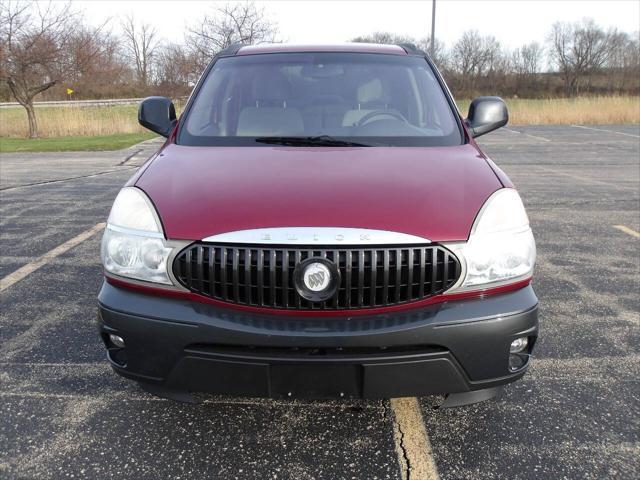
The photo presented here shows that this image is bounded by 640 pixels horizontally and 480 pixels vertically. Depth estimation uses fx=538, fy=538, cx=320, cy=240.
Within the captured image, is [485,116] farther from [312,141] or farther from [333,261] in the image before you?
[333,261]

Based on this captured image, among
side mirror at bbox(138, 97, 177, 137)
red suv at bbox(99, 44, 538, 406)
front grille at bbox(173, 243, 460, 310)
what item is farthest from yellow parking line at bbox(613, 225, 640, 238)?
side mirror at bbox(138, 97, 177, 137)

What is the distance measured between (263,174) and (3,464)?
1637mm

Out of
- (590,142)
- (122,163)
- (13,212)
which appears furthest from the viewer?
(590,142)

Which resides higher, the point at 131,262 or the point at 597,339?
the point at 131,262

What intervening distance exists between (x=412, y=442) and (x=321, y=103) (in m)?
1.99

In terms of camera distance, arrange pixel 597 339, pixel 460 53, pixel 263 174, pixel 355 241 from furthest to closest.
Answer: pixel 460 53
pixel 597 339
pixel 263 174
pixel 355 241

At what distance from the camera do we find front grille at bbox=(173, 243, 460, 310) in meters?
2.02

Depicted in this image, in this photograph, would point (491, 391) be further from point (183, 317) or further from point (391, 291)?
point (183, 317)

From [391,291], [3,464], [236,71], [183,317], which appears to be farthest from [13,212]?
[391,291]

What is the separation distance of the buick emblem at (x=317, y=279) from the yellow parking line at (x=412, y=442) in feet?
2.67

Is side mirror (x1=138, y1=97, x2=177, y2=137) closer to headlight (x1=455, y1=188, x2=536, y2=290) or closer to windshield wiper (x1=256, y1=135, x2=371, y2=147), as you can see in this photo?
windshield wiper (x1=256, y1=135, x2=371, y2=147)

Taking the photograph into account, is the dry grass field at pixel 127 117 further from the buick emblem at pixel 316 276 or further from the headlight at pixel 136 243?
the buick emblem at pixel 316 276

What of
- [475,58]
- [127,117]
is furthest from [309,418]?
[475,58]

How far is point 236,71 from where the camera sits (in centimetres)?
352
